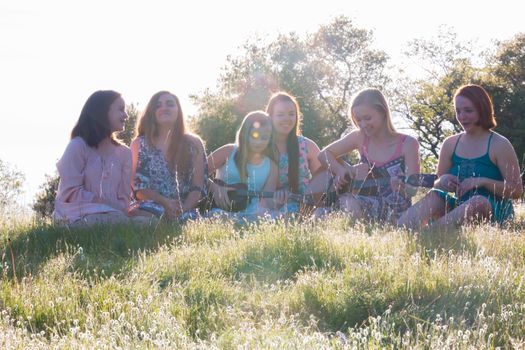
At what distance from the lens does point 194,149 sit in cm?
842

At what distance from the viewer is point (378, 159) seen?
787 cm

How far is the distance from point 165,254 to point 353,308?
180 cm

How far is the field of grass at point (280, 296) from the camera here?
9.89 ft

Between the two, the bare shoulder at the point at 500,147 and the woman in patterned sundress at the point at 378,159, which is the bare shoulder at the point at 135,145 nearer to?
the woman in patterned sundress at the point at 378,159

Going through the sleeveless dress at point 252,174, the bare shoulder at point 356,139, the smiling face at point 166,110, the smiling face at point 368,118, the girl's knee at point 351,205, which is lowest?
the girl's knee at point 351,205

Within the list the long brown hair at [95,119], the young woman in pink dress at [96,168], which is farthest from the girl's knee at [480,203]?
the long brown hair at [95,119]

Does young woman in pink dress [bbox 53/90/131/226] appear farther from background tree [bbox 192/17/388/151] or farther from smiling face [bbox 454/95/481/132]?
background tree [bbox 192/17/388/151]

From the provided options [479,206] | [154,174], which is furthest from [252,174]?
[479,206]

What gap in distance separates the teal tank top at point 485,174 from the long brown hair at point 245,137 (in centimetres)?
242

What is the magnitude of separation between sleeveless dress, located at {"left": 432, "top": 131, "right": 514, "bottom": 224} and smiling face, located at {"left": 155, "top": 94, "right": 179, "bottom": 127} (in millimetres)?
3317

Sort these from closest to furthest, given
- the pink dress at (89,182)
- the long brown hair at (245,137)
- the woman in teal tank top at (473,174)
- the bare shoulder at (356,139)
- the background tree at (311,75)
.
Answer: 1. the woman in teal tank top at (473,174)
2. the pink dress at (89,182)
3. the bare shoulder at (356,139)
4. the long brown hair at (245,137)
5. the background tree at (311,75)

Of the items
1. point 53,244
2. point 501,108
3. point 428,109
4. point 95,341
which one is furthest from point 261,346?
point 428,109

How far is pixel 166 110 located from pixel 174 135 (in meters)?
0.34

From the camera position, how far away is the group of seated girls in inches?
284
